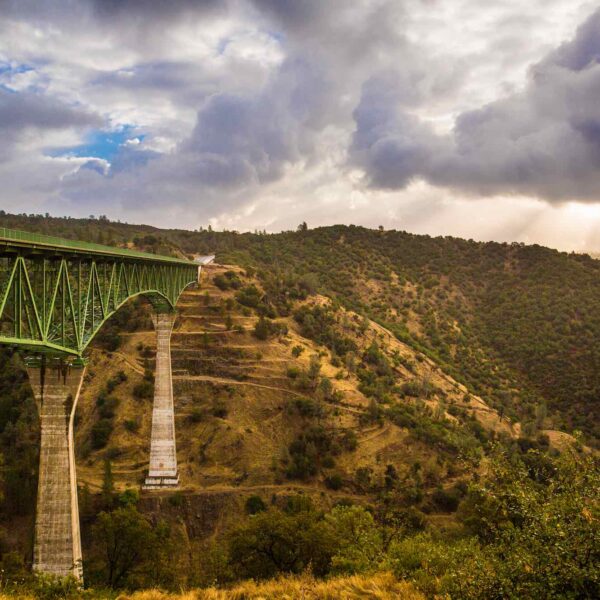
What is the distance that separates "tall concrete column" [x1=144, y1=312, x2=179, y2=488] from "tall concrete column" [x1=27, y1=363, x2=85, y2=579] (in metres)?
24.5

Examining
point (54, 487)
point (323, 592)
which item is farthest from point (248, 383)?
point (323, 592)

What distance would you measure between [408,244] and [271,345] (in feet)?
330

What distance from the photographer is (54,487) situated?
23.7m

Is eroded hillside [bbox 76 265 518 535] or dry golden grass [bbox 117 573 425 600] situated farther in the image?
eroded hillside [bbox 76 265 518 535]

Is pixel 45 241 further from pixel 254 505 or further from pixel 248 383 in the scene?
pixel 248 383

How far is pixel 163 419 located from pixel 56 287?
97.3ft

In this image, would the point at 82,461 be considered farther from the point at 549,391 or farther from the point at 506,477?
the point at 549,391

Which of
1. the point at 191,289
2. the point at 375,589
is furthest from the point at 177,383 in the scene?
the point at 375,589

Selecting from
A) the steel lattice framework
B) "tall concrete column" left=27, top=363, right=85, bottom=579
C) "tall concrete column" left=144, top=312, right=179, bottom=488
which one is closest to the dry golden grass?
"tall concrete column" left=27, top=363, right=85, bottom=579

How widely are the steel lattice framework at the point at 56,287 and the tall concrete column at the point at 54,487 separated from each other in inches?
96.5

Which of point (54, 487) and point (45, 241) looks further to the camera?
point (54, 487)

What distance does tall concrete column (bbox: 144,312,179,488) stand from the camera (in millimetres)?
48531

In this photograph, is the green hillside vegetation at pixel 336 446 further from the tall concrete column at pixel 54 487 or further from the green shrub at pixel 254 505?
the tall concrete column at pixel 54 487

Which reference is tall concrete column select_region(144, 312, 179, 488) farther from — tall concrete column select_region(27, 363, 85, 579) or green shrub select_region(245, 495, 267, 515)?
tall concrete column select_region(27, 363, 85, 579)
